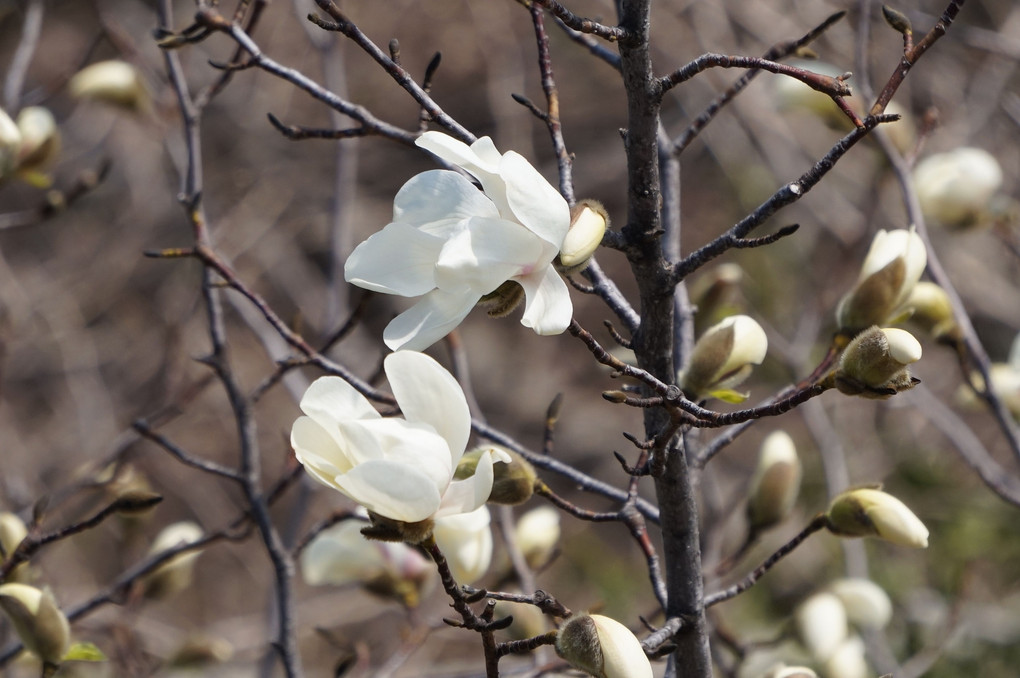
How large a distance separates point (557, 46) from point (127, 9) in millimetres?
1773

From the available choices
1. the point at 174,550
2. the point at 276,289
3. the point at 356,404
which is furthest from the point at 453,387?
the point at 276,289

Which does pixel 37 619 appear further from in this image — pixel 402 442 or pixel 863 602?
pixel 863 602

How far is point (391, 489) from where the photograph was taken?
56cm

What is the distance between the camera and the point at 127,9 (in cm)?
367

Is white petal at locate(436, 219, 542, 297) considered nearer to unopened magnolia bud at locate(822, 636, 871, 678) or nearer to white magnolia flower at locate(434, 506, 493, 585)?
white magnolia flower at locate(434, 506, 493, 585)

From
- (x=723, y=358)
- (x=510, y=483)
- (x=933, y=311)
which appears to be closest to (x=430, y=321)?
(x=510, y=483)

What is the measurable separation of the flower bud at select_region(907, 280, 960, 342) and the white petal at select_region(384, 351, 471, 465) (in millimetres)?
654

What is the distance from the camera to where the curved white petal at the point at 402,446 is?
56 centimetres

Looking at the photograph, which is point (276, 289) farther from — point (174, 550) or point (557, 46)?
point (174, 550)

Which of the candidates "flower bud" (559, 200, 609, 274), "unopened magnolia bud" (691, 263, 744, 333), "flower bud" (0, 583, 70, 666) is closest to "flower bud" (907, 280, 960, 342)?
"unopened magnolia bud" (691, 263, 744, 333)

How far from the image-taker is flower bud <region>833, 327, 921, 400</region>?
1.84ft

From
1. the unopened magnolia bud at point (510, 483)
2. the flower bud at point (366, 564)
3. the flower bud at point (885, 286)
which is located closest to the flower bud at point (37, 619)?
the flower bud at point (366, 564)

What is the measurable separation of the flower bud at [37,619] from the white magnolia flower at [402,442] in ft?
1.17

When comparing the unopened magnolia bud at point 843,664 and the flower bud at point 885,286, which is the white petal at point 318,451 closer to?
the flower bud at point 885,286
